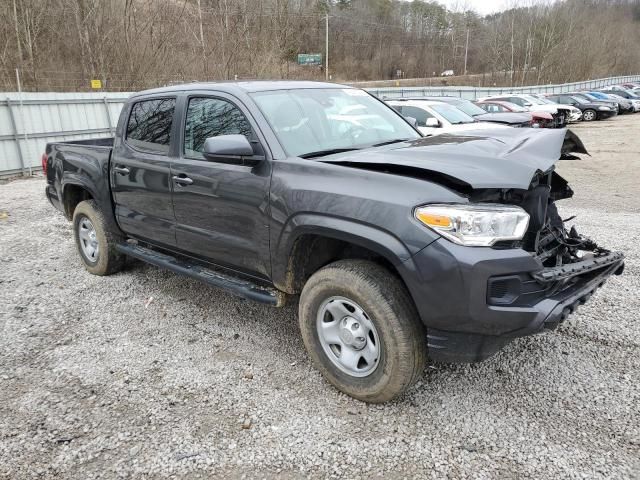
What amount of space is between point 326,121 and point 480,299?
1.89 metres

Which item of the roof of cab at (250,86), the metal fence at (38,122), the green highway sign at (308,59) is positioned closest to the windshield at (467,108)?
the metal fence at (38,122)

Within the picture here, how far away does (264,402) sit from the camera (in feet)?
10.3

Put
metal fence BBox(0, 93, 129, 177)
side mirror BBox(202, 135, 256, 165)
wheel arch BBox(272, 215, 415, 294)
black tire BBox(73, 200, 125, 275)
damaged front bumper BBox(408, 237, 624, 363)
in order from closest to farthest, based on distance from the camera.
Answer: damaged front bumper BBox(408, 237, 624, 363) < wheel arch BBox(272, 215, 415, 294) < side mirror BBox(202, 135, 256, 165) < black tire BBox(73, 200, 125, 275) < metal fence BBox(0, 93, 129, 177)

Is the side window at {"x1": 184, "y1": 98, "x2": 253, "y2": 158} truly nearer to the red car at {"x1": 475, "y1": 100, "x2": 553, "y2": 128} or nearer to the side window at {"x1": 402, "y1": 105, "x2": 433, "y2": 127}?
the side window at {"x1": 402, "y1": 105, "x2": 433, "y2": 127}

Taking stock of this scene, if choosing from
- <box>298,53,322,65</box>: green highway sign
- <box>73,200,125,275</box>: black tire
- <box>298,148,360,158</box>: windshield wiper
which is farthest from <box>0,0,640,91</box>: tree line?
<box>298,148,360,158</box>: windshield wiper

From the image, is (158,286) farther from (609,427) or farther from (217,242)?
(609,427)

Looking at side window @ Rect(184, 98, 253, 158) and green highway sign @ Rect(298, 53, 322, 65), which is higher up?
green highway sign @ Rect(298, 53, 322, 65)

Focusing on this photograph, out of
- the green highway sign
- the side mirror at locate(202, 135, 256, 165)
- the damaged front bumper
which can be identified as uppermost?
the green highway sign

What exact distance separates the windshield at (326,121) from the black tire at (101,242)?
7.88ft

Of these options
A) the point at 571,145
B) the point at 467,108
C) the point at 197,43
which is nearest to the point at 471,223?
the point at 571,145

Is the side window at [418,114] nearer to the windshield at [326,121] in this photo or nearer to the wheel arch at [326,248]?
the windshield at [326,121]

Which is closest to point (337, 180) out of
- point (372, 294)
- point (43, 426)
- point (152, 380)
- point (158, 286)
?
point (372, 294)

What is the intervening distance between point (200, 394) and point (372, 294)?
4.37ft

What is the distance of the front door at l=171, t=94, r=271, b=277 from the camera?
3387mm
